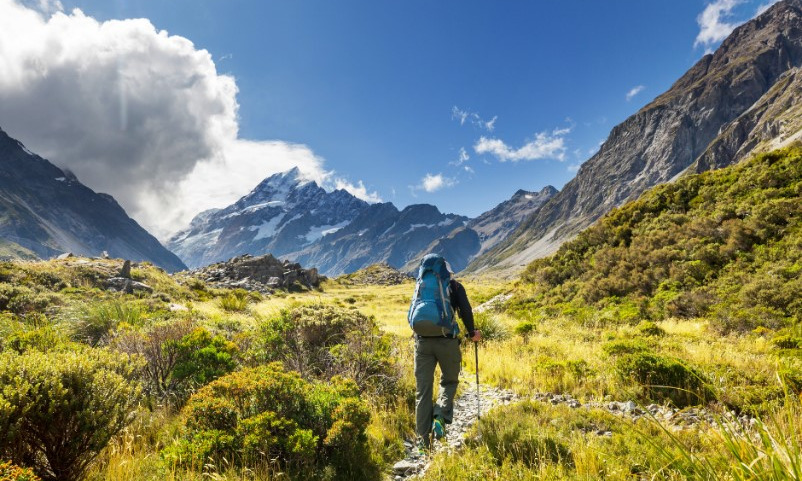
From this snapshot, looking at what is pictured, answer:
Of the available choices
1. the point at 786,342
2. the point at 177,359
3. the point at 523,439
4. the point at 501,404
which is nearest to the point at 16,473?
the point at 177,359

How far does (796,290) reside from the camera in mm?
11680

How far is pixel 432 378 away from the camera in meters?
5.65

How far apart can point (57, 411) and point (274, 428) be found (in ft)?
6.82

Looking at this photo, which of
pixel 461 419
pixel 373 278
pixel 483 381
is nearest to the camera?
pixel 461 419

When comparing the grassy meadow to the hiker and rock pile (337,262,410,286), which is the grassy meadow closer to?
the hiker

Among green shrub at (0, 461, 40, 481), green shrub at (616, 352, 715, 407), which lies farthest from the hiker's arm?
green shrub at (0, 461, 40, 481)

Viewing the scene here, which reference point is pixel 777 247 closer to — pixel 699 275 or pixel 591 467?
pixel 699 275

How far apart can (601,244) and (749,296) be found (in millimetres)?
9713

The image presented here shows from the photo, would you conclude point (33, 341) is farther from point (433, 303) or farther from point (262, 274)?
point (262, 274)

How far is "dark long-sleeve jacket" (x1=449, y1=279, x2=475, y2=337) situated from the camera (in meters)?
5.89

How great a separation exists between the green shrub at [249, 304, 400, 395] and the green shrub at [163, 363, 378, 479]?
2.31m

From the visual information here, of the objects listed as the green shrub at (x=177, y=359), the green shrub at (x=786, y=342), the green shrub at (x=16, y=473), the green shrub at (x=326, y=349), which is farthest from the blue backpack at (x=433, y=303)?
the green shrub at (x=786, y=342)

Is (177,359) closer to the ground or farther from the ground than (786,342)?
farther from the ground

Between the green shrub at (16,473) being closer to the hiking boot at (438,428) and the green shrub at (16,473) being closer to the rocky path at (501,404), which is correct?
the rocky path at (501,404)
